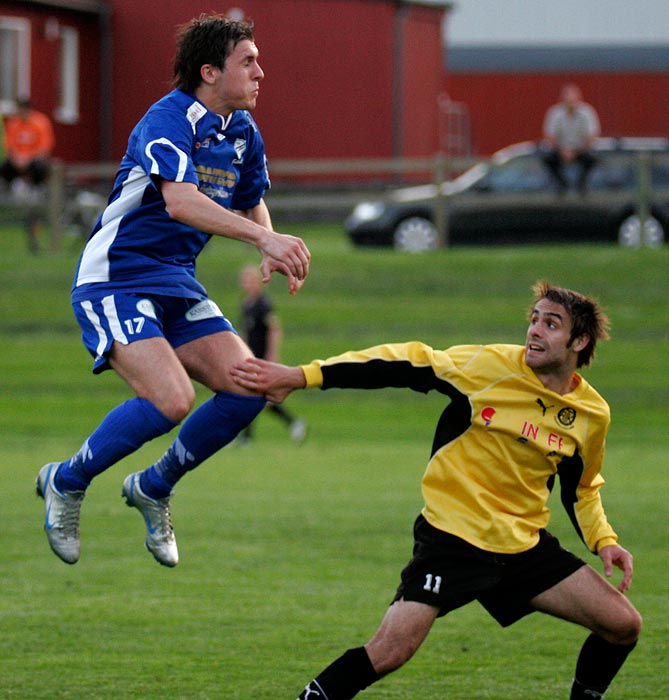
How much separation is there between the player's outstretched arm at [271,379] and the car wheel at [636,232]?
18.7 m

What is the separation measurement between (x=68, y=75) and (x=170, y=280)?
2641cm

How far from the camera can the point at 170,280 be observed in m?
6.05

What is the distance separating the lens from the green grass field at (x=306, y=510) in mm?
7137

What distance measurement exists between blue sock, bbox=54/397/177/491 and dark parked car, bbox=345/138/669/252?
17634mm

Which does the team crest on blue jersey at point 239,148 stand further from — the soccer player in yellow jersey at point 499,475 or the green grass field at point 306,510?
the green grass field at point 306,510

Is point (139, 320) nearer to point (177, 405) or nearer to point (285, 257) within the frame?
point (177, 405)

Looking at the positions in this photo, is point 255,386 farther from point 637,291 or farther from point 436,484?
point 637,291

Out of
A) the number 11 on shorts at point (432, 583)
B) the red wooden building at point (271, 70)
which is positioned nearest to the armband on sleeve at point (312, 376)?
the number 11 on shorts at point (432, 583)

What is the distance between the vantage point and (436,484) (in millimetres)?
5801

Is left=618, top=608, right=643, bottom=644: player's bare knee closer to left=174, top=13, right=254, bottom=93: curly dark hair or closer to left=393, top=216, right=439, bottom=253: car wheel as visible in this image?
left=174, top=13, right=254, bottom=93: curly dark hair

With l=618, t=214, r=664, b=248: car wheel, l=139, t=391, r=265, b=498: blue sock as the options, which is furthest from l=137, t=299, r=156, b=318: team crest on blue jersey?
l=618, t=214, r=664, b=248: car wheel

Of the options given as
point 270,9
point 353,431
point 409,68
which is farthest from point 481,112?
point 353,431

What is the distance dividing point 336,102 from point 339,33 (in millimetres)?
1532

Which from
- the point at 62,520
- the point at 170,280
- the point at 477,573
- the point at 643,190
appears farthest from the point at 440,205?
the point at 477,573
